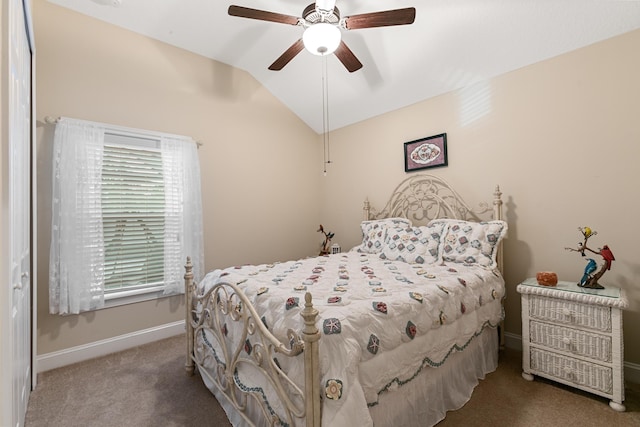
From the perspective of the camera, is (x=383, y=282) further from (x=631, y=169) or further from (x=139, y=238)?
(x=139, y=238)

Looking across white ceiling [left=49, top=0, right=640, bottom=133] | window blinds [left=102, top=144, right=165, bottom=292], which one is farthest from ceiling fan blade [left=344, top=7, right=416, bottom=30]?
window blinds [left=102, top=144, right=165, bottom=292]

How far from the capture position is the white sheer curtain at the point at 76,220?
2.43 m

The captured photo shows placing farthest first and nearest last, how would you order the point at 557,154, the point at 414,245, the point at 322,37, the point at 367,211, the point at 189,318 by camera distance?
the point at 367,211
the point at 414,245
the point at 557,154
the point at 189,318
the point at 322,37

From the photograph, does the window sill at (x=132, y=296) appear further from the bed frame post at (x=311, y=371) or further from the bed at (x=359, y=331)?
the bed frame post at (x=311, y=371)

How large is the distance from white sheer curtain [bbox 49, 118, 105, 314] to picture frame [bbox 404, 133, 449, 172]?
3055mm

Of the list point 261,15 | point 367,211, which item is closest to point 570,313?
point 367,211

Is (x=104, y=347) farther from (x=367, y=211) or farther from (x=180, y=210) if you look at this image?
(x=367, y=211)

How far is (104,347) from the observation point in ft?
8.73

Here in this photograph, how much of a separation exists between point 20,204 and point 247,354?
1467 millimetres

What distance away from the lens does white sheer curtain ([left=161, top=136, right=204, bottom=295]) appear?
3012 millimetres

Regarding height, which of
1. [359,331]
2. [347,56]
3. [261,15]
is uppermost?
[261,15]

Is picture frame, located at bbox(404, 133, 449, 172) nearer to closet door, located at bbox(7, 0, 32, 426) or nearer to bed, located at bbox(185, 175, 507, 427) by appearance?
bed, located at bbox(185, 175, 507, 427)

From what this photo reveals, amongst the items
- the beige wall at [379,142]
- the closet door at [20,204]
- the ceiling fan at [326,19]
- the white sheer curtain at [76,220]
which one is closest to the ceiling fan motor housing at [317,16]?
the ceiling fan at [326,19]

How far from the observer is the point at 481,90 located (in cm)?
288
